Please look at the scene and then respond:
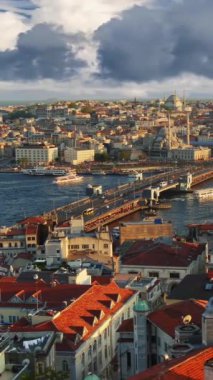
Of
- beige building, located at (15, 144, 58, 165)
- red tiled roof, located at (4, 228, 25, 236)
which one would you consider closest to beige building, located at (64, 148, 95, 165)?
beige building, located at (15, 144, 58, 165)

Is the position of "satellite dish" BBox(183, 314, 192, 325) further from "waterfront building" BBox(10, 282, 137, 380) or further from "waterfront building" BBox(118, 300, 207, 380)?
"waterfront building" BBox(10, 282, 137, 380)

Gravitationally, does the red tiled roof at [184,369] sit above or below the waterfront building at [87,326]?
above

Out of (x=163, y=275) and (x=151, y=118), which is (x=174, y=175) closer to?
(x=163, y=275)

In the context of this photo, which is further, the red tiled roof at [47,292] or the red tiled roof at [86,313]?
the red tiled roof at [47,292]

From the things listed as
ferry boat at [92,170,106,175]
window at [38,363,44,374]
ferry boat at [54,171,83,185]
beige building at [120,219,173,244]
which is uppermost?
window at [38,363,44,374]

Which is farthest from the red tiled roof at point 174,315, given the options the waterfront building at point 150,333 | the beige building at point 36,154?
the beige building at point 36,154

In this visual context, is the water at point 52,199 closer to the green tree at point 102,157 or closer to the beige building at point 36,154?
the beige building at point 36,154
